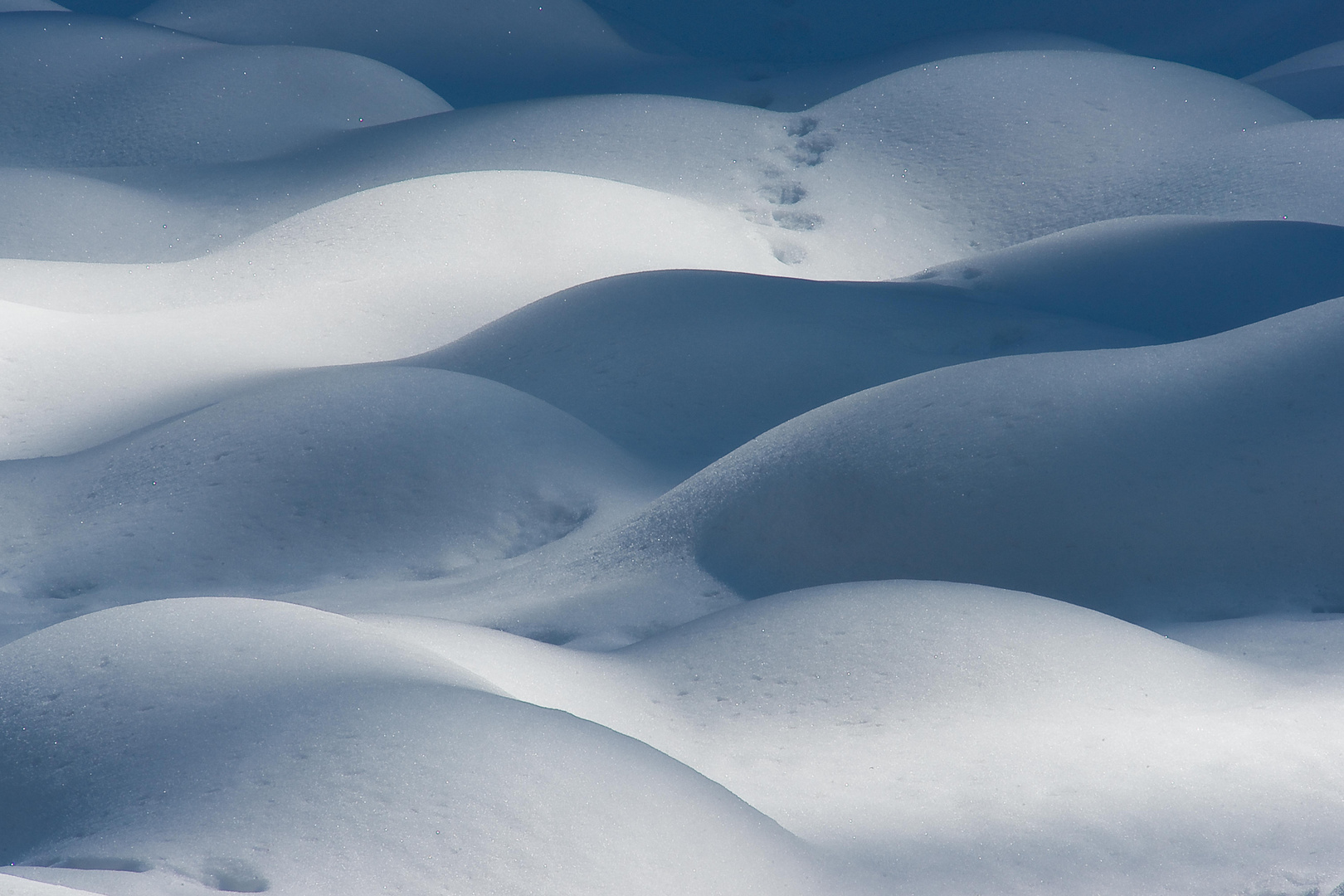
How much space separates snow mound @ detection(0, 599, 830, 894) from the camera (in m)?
1.08

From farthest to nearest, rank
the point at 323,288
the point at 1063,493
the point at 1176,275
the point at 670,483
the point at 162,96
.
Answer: the point at 162,96
the point at 323,288
the point at 1176,275
the point at 670,483
the point at 1063,493

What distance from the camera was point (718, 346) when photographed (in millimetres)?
3102

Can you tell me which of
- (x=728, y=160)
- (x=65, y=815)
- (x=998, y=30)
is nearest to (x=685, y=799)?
(x=65, y=815)

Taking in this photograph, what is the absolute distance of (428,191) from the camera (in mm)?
4156

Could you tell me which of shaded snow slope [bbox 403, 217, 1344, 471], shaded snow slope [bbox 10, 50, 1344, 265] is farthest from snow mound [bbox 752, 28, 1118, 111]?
shaded snow slope [bbox 403, 217, 1344, 471]

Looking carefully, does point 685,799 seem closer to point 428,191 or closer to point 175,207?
point 428,191

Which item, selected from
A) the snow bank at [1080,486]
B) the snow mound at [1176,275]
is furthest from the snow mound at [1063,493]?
the snow mound at [1176,275]

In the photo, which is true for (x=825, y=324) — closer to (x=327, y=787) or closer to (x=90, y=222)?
(x=327, y=787)

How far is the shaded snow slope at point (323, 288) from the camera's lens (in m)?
3.10

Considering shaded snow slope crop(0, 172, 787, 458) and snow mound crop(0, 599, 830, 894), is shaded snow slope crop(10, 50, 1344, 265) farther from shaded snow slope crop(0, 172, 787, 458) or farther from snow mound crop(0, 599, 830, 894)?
snow mound crop(0, 599, 830, 894)

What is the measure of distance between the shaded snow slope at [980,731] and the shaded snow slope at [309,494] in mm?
582

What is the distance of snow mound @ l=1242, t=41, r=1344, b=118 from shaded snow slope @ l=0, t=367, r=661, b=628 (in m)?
4.16

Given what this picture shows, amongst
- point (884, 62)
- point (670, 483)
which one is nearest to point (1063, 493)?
point (670, 483)

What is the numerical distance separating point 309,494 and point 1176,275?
241 centimetres
